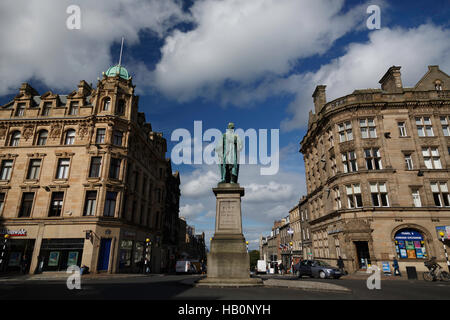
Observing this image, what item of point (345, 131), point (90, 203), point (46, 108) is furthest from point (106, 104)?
point (345, 131)

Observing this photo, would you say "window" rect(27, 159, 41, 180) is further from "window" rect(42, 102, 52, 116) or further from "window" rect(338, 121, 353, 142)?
"window" rect(338, 121, 353, 142)

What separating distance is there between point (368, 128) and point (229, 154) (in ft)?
74.1

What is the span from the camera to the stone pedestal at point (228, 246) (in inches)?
428

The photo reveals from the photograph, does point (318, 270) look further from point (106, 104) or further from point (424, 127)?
point (106, 104)

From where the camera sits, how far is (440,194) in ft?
87.7

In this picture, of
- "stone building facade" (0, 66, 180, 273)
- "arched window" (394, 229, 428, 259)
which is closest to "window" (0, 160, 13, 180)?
"stone building facade" (0, 66, 180, 273)

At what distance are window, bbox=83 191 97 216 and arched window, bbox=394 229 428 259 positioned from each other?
104 ft

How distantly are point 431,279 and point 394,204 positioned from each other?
929 cm

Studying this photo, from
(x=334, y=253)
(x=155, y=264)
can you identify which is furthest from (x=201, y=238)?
(x=334, y=253)

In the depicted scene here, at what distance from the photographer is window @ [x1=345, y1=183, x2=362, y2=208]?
89.2 feet

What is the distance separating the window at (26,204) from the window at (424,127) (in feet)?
145
